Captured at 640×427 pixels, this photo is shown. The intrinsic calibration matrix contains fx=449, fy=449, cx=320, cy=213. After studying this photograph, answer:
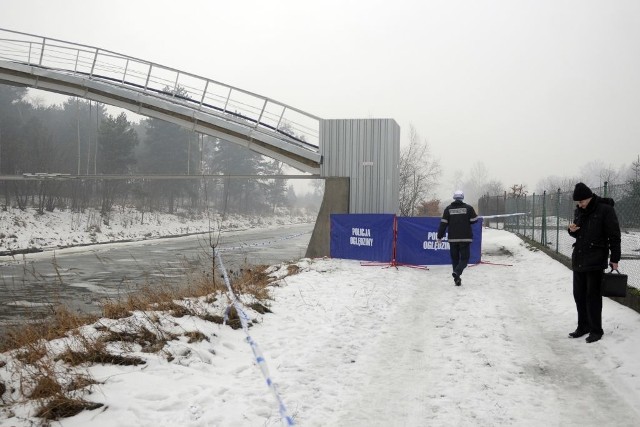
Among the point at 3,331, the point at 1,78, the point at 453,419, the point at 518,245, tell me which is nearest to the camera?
the point at 453,419

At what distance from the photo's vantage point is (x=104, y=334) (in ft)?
17.6

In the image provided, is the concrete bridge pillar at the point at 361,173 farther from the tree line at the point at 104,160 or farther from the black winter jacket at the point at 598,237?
the tree line at the point at 104,160

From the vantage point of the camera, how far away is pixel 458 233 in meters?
10.5

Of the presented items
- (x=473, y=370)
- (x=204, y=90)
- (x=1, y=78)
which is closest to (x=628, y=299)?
(x=473, y=370)

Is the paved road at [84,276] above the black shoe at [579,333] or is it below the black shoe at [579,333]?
below

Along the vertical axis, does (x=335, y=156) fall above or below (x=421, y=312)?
above

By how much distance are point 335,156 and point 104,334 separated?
1296 cm

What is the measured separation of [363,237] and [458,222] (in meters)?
3.85

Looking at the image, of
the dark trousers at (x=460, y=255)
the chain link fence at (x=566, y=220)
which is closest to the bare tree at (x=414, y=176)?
the chain link fence at (x=566, y=220)

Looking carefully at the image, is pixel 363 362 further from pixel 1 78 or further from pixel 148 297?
pixel 1 78

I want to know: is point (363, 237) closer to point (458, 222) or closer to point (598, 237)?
point (458, 222)

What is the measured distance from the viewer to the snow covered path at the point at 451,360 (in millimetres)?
4062

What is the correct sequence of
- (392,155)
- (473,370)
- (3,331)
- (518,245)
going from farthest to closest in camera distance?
(518,245), (392,155), (3,331), (473,370)

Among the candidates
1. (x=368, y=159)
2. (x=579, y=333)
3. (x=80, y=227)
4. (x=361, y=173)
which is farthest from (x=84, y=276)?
(x=80, y=227)
